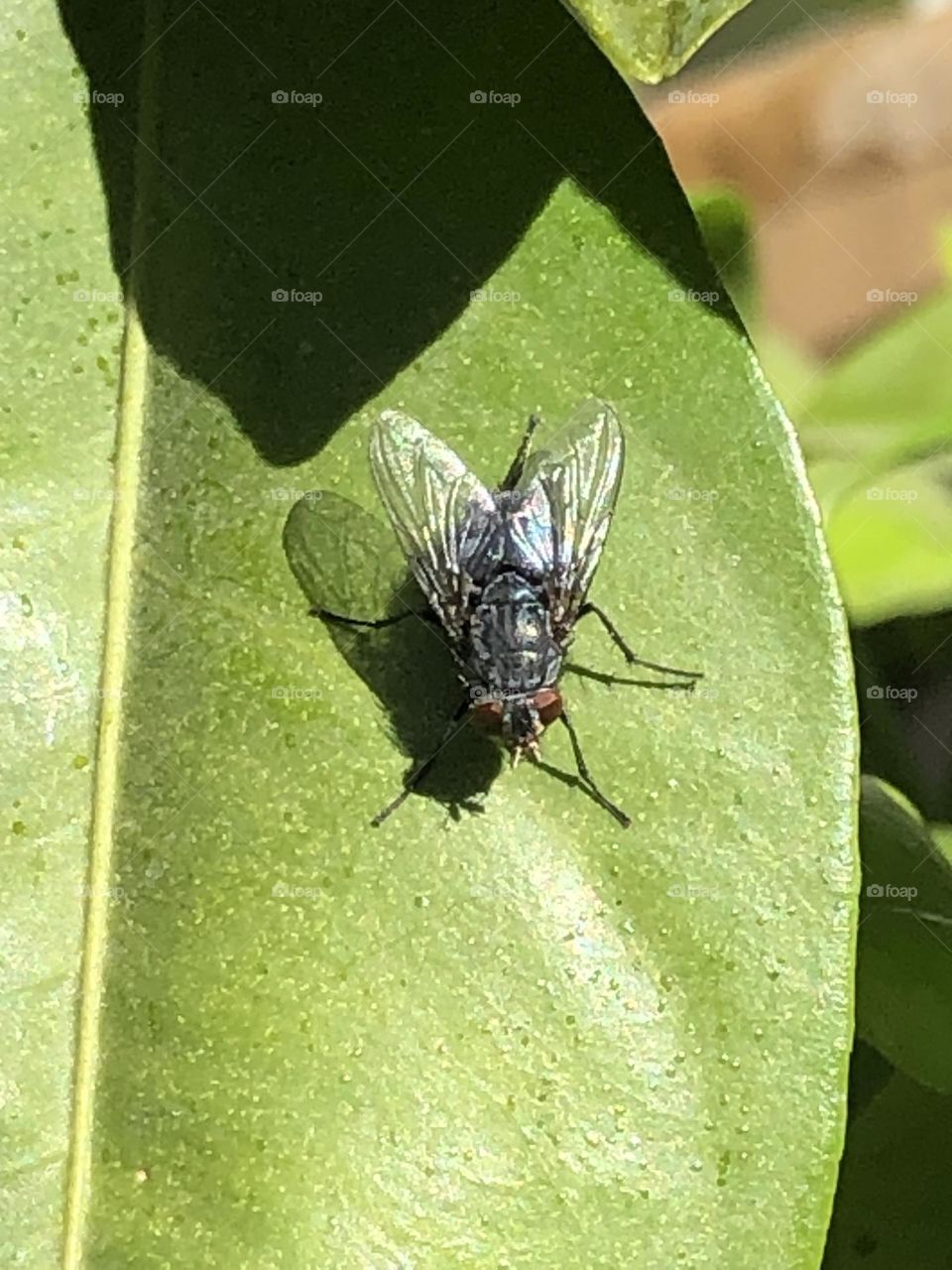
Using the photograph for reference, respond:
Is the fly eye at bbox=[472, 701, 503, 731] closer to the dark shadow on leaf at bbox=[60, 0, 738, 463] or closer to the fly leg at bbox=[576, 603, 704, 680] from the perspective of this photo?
the fly leg at bbox=[576, 603, 704, 680]

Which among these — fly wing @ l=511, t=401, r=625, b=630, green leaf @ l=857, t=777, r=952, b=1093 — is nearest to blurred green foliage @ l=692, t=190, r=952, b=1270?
green leaf @ l=857, t=777, r=952, b=1093

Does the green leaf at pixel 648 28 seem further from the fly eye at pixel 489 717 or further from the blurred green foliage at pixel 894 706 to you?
the blurred green foliage at pixel 894 706

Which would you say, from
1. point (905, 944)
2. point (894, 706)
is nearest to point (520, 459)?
point (905, 944)

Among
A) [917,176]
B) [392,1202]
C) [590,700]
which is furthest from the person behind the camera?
[917,176]

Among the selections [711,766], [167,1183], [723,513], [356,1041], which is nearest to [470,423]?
[723,513]

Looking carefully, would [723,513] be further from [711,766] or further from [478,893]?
[478,893]

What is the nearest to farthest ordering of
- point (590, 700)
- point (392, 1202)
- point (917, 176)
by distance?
point (392, 1202)
point (590, 700)
point (917, 176)

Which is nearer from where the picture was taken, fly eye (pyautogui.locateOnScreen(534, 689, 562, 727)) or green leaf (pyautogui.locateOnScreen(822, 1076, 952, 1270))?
fly eye (pyautogui.locateOnScreen(534, 689, 562, 727))

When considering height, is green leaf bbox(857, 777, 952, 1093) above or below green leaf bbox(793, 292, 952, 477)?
below
